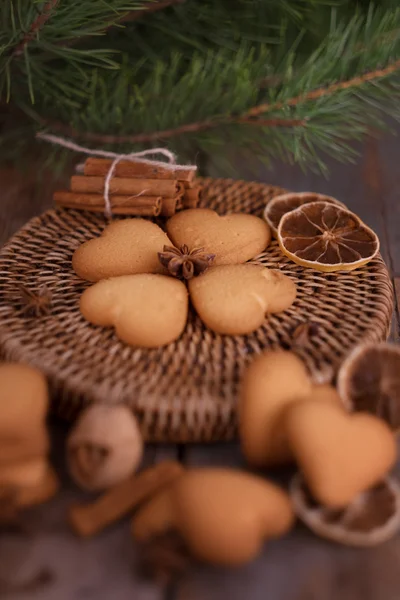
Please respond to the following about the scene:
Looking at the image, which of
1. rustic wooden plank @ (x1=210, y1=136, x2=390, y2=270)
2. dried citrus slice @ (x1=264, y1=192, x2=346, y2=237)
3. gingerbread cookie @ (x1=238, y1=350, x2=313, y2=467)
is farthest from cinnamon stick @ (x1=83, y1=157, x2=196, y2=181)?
gingerbread cookie @ (x1=238, y1=350, x2=313, y2=467)

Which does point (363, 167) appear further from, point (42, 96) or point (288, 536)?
point (288, 536)

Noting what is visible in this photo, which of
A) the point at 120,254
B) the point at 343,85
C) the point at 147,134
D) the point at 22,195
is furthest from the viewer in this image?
the point at 22,195

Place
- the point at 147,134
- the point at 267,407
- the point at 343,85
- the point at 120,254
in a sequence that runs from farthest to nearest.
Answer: the point at 147,134, the point at 343,85, the point at 120,254, the point at 267,407

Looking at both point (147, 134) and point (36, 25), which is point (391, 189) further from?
point (36, 25)

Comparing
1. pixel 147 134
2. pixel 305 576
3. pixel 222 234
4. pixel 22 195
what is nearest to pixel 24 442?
pixel 305 576

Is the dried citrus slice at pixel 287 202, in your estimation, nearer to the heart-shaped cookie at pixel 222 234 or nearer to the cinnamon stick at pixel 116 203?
the heart-shaped cookie at pixel 222 234

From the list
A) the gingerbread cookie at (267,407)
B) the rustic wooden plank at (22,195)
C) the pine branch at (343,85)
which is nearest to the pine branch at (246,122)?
the pine branch at (343,85)

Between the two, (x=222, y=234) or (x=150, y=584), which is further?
(x=222, y=234)

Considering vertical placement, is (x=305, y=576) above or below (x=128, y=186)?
below
